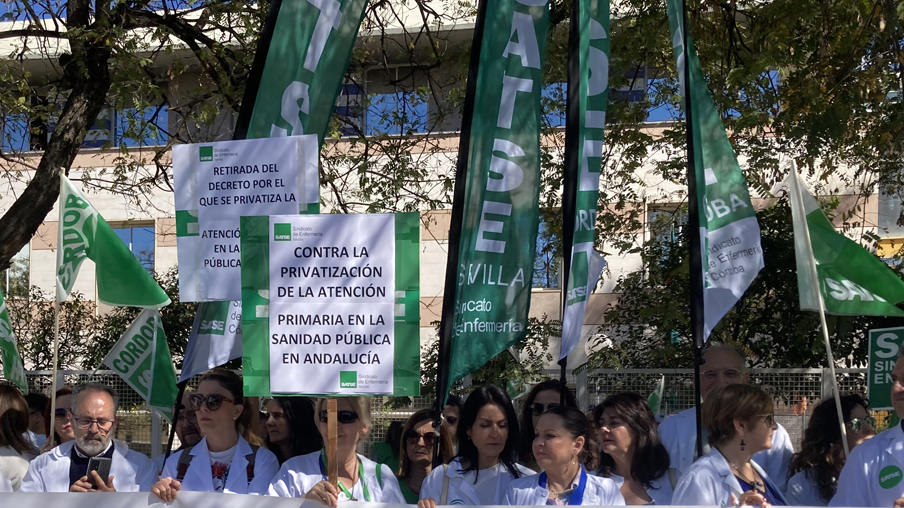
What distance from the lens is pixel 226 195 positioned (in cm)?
513

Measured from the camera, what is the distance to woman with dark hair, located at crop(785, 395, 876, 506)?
5000 mm

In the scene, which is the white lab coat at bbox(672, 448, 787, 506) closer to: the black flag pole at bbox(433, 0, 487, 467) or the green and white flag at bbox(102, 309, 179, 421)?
the black flag pole at bbox(433, 0, 487, 467)

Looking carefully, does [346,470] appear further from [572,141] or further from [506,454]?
[572,141]

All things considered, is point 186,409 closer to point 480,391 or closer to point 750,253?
point 480,391

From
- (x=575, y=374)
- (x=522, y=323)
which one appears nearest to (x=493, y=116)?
(x=522, y=323)

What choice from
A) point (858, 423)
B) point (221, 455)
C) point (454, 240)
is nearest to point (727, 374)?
point (858, 423)

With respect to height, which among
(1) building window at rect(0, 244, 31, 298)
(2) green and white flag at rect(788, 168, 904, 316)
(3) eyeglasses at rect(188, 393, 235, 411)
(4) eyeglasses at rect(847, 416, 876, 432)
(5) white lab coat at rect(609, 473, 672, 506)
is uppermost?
(1) building window at rect(0, 244, 31, 298)

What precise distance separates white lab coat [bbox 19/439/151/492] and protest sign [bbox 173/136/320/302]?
2.89 feet

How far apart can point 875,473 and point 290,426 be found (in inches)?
117

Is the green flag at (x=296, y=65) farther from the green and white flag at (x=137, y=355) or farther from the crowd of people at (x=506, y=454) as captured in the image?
the green and white flag at (x=137, y=355)

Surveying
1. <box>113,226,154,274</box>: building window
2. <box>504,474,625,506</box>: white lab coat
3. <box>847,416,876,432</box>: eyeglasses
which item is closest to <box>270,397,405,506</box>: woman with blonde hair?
<box>504,474,625,506</box>: white lab coat

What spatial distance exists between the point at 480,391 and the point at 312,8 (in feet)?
7.54

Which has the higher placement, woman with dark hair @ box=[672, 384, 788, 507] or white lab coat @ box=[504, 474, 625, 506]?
woman with dark hair @ box=[672, 384, 788, 507]

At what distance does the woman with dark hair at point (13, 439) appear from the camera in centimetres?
558
